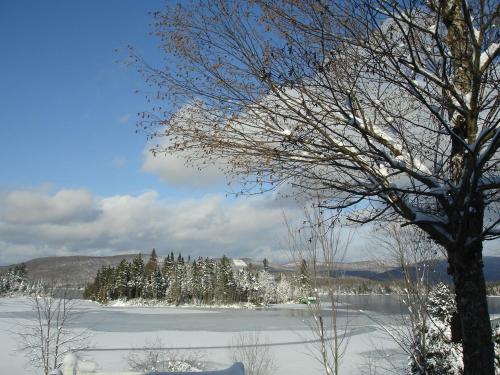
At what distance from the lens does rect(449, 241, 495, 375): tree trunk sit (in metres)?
3.31

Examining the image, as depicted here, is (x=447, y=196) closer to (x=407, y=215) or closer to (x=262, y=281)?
(x=407, y=215)

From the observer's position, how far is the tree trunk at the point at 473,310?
3.31 meters

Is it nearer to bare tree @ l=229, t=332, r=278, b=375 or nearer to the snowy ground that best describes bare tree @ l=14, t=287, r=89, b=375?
the snowy ground

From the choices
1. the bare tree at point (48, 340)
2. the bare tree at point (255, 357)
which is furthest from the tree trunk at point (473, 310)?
the bare tree at point (255, 357)

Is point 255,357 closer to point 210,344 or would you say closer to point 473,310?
point 210,344

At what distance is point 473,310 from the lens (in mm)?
3385

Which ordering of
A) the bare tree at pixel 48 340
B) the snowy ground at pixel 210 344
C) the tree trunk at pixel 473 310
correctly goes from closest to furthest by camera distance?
the tree trunk at pixel 473 310 < the bare tree at pixel 48 340 < the snowy ground at pixel 210 344

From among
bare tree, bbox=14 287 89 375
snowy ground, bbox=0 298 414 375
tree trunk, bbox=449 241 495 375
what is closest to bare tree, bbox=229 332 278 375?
snowy ground, bbox=0 298 414 375

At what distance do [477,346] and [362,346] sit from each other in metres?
32.3

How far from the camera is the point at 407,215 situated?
379cm

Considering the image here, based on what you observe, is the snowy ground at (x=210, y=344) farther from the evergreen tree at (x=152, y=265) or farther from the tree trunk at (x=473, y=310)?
the evergreen tree at (x=152, y=265)

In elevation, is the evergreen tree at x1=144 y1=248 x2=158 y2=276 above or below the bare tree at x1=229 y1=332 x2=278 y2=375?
above

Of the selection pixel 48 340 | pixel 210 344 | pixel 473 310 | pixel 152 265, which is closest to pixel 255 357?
pixel 48 340

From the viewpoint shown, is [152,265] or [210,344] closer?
[210,344]
